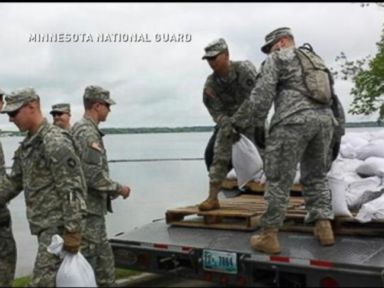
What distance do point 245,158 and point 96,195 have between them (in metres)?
1.45

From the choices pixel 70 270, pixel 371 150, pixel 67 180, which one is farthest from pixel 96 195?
pixel 371 150

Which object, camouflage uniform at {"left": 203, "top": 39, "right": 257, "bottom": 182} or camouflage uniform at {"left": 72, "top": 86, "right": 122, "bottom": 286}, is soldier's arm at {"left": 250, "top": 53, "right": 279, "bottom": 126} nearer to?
camouflage uniform at {"left": 203, "top": 39, "right": 257, "bottom": 182}

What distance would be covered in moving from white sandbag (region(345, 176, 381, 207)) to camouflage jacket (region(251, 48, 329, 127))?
1106 millimetres

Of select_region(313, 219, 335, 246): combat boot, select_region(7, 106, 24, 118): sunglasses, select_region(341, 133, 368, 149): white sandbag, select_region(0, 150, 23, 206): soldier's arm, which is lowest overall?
select_region(313, 219, 335, 246): combat boot

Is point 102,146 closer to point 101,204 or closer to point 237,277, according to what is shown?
point 101,204

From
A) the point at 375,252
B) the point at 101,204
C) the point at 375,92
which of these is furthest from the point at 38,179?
the point at 375,92

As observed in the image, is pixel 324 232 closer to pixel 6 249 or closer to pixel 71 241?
pixel 71 241

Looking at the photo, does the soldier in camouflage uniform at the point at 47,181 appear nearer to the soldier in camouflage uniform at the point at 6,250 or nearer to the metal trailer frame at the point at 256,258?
the soldier in camouflage uniform at the point at 6,250

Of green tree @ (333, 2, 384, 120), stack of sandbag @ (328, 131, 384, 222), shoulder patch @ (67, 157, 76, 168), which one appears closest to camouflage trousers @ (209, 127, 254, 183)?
stack of sandbag @ (328, 131, 384, 222)

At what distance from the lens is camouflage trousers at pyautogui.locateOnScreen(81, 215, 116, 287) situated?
445 centimetres

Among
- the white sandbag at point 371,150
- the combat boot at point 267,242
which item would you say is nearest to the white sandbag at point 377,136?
the white sandbag at point 371,150

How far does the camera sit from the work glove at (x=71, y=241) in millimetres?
3562

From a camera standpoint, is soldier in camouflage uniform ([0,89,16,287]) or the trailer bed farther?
soldier in camouflage uniform ([0,89,16,287])

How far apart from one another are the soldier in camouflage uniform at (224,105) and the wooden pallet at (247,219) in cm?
16
